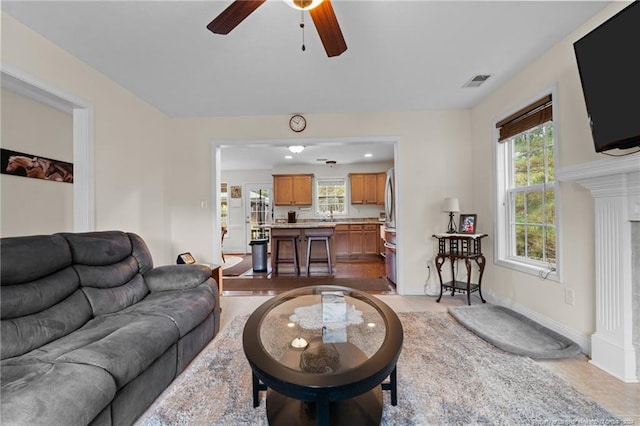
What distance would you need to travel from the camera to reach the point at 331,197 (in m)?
7.29

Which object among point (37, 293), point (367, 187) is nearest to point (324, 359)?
point (37, 293)

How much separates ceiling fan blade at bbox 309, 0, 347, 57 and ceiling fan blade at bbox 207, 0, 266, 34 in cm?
31

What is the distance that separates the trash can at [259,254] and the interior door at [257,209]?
8.12 ft

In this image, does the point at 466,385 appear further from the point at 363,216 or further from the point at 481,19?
the point at 363,216

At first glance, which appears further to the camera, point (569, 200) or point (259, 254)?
point (259, 254)

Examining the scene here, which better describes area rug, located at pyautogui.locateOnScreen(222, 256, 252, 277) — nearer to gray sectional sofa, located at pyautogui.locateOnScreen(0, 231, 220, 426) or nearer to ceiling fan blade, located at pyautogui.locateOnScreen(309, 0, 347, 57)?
gray sectional sofa, located at pyautogui.locateOnScreen(0, 231, 220, 426)

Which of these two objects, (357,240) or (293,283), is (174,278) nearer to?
(293,283)

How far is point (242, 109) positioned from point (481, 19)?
9.15ft

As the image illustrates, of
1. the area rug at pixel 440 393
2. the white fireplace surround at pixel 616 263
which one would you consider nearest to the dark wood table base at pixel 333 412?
the area rug at pixel 440 393

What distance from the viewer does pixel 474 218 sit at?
3316 mm

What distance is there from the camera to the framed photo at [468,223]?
332cm

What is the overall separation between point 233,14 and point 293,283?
11.7 ft

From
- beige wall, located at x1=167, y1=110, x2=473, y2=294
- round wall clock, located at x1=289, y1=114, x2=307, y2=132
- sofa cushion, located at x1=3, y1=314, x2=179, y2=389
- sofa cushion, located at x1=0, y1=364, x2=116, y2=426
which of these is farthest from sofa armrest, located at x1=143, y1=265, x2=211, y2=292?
round wall clock, located at x1=289, y1=114, x2=307, y2=132

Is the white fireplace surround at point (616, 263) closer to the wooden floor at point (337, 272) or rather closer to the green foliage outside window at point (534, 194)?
the green foliage outside window at point (534, 194)
